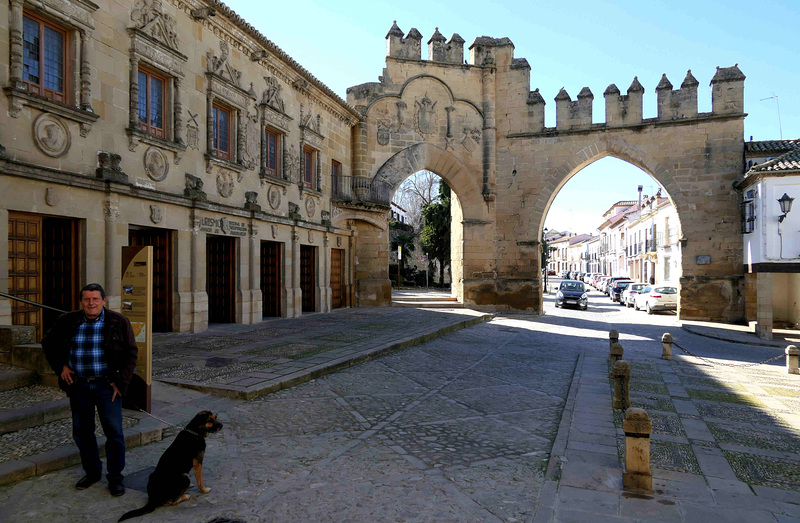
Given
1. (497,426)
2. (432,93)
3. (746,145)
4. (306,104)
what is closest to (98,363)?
(497,426)

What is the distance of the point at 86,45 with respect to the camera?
8812mm

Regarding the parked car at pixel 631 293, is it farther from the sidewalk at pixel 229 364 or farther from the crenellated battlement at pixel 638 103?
the sidewalk at pixel 229 364

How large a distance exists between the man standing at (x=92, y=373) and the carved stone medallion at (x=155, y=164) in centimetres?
702

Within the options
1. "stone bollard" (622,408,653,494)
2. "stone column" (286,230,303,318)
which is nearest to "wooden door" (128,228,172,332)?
"stone column" (286,230,303,318)

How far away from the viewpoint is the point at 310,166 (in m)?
17.6

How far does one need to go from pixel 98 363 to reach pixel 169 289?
7.81 metres

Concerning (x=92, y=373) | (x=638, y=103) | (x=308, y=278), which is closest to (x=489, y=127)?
(x=638, y=103)

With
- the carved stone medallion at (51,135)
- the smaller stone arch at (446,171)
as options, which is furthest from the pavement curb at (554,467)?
the smaller stone arch at (446,171)

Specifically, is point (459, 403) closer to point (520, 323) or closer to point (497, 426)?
point (497, 426)

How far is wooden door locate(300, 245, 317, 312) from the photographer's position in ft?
57.7

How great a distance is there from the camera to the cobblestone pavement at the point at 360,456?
3.67 m

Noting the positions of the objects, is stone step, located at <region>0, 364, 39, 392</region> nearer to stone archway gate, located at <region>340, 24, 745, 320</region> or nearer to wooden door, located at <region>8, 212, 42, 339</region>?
wooden door, located at <region>8, 212, 42, 339</region>

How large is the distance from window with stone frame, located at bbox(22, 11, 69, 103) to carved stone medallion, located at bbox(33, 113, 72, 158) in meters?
0.42

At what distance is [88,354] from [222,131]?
1005 cm
